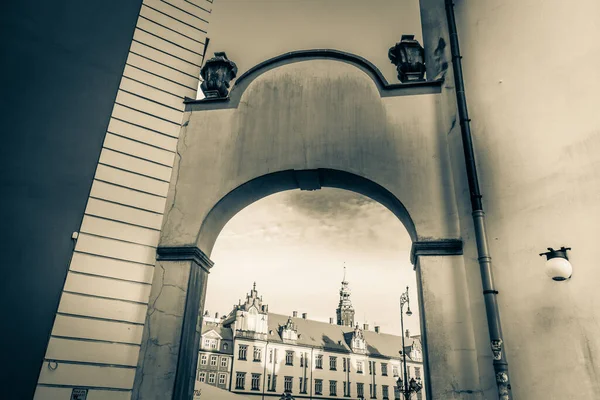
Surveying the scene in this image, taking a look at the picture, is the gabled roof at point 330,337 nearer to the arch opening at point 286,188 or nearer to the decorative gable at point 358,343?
the decorative gable at point 358,343

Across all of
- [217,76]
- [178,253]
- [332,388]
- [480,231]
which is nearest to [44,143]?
[178,253]

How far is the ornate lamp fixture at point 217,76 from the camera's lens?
8.43 meters

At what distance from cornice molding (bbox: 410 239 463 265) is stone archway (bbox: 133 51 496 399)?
0.05 ft

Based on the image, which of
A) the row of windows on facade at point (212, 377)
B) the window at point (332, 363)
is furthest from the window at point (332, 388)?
the row of windows on facade at point (212, 377)

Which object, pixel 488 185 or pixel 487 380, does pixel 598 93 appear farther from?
pixel 487 380

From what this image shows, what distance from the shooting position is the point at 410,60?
26.3 ft

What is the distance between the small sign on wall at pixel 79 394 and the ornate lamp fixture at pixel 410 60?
7389 mm

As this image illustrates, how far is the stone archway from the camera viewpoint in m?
6.31

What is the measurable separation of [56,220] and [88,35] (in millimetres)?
3452

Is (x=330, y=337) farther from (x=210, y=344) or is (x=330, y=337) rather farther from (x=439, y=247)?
(x=439, y=247)

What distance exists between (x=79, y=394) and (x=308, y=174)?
4854 millimetres

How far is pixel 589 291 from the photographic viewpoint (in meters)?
5.11

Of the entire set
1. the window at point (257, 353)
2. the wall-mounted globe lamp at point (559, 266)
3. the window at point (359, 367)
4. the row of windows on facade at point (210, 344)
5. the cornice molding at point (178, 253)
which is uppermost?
the row of windows on facade at point (210, 344)

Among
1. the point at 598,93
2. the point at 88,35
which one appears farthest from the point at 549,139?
the point at 88,35
